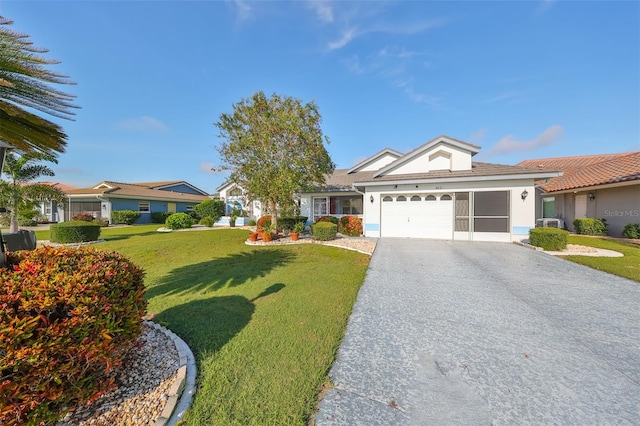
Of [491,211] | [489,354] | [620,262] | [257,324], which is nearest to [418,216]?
[491,211]

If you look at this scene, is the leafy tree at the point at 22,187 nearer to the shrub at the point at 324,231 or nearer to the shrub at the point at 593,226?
the shrub at the point at 324,231

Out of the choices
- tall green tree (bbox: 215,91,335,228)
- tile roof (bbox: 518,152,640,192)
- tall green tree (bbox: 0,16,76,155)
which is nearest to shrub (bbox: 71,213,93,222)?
tall green tree (bbox: 215,91,335,228)

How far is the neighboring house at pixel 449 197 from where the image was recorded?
1209cm

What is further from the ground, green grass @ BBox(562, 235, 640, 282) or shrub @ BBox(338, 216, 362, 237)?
shrub @ BBox(338, 216, 362, 237)

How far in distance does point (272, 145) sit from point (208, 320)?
9917 millimetres

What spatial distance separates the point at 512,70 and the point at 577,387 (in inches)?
620

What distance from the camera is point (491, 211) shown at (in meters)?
12.5

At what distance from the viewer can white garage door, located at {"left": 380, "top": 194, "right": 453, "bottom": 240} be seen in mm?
13211

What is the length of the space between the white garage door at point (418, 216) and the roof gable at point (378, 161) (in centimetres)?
620

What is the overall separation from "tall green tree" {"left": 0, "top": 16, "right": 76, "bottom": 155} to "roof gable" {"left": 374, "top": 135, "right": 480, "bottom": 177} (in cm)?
1332

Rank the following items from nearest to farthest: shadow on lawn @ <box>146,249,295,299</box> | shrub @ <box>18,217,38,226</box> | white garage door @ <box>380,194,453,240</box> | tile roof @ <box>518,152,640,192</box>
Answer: shadow on lawn @ <box>146,249,295,299</box> → white garage door @ <box>380,194,453,240</box> → tile roof @ <box>518,152,640,192</box> → shrub @ <box>18,217,38,226</box>

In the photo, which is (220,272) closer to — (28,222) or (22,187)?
(22,187)

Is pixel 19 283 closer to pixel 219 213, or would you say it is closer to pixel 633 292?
pixel 633 292

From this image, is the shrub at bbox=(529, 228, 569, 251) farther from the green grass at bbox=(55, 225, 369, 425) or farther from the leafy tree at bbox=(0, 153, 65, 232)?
the leafy tree at bbox=(0, 153, 65, 232)
